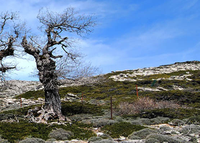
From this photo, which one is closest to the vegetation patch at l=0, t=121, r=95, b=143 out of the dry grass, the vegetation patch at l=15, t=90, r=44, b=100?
the dry grass

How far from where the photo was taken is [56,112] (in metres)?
15.0

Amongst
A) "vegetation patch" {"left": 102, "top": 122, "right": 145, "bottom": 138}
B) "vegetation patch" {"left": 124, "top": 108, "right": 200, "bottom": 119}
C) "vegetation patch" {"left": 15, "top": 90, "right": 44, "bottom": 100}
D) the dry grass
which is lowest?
"vegetation patch" {"left": 102, "top": 122, "right": 145, "bottom": 138}

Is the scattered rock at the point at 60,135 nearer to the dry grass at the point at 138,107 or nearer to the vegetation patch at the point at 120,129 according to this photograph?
the vegetation patch at the point at 120,129

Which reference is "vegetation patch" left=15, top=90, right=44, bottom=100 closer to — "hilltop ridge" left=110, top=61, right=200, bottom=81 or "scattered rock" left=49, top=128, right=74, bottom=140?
"hilltop ridge" left=110, top=61, right=200, bottom=81

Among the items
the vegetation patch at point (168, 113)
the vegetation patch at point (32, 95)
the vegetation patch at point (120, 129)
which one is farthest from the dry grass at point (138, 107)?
the vegetation patch at point (32, 95)

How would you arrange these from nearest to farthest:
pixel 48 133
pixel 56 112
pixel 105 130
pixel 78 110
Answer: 1. pixel 48 133
2. pixel 105 130
3. pixel 56 112
4. pixel 78 110

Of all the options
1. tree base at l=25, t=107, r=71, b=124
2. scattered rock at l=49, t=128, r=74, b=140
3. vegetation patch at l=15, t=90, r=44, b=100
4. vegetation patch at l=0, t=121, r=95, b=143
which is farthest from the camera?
vegetation patch at l=15, t=90, r=44, b=100

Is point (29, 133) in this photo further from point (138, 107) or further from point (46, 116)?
point (138, 107)

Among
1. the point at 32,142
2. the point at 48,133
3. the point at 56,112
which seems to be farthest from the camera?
the point at 56,112

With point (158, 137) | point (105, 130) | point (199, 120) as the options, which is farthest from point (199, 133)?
point (105, 130)

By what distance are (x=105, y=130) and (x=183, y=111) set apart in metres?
7.59

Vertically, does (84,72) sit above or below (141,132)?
above

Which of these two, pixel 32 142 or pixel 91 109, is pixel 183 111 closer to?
pixel 91 109

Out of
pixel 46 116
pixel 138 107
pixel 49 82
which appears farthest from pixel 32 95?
pixel 138 107
